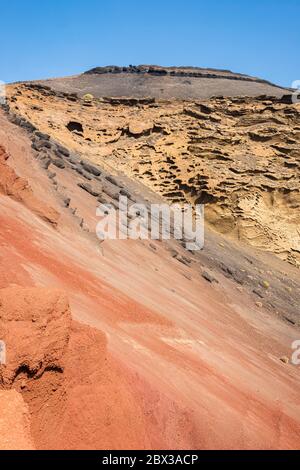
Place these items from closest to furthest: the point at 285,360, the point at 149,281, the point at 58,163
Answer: the point at 149,281
the point at 285,360
the point at 58,163

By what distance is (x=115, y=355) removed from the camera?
17.1 ft

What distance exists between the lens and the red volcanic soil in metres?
4.16

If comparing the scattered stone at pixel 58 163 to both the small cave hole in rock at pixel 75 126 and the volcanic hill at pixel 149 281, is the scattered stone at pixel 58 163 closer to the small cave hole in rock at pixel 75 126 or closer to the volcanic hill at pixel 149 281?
the volcanic hill at pixel 149 281

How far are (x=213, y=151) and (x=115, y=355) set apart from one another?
19.2 m

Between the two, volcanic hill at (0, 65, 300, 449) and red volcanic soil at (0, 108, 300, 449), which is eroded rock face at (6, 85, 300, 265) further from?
red volcanic soil at (0, 108, 300, 449)

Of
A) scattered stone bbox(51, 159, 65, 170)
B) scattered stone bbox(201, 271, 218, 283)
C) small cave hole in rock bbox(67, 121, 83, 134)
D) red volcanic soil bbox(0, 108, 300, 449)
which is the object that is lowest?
scattered stone bbox(201, 271, 218, 283)

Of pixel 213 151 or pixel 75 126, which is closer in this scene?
pixel 213 151

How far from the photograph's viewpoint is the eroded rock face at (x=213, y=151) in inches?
864

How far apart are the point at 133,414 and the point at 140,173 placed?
19332mm

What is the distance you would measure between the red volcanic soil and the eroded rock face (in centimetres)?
1074

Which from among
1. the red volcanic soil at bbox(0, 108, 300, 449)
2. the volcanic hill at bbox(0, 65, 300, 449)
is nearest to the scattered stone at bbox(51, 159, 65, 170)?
the volcanic hill at bbox(0, 65, 300, 449)

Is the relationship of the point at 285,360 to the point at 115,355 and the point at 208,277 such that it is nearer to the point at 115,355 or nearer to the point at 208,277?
the point at 208,277

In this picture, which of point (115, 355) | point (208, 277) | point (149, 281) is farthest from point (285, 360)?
point (115, 355)

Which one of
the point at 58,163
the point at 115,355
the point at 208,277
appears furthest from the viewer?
the point at 58,163
